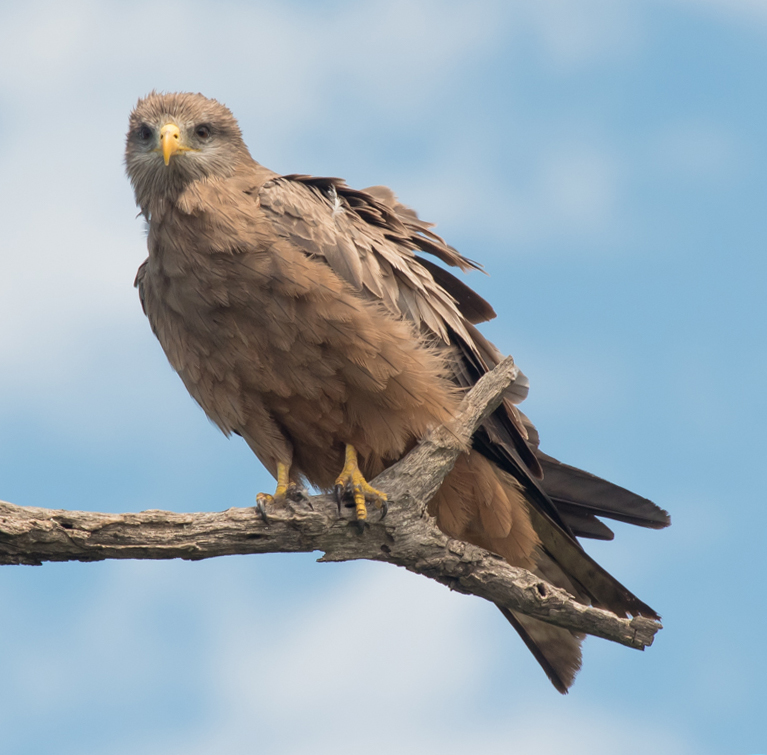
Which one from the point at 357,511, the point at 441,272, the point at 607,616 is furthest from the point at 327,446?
the point at 607,616

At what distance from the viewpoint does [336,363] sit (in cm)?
485

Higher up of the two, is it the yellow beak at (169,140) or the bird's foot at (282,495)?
the yellow beak at (169,140)

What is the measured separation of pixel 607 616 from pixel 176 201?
3.55 metres

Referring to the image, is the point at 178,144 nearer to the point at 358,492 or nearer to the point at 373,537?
the point at 358,492

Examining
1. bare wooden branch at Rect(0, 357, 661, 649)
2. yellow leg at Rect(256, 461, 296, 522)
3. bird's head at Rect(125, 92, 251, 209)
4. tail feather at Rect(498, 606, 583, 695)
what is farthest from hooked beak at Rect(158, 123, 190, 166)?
tail feather at Rect(498, 606, 583, 695)

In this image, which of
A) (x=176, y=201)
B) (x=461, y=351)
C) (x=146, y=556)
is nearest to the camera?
(x=146, y=556)

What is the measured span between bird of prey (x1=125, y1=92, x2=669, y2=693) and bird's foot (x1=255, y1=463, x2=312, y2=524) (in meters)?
0.01

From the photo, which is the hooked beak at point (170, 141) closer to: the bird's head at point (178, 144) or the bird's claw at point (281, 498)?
the bird's head at point (178, 144)

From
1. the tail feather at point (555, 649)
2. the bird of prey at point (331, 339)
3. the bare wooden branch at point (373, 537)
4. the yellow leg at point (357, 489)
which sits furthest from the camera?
the tail feather at point (555, 649)

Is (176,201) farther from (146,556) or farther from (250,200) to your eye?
(146,556)

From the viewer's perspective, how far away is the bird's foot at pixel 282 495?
16.1 feet

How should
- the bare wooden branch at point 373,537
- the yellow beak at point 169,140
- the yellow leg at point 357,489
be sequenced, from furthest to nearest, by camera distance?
the yellow beak at point 169,140, the yellow leg at point 357,489, the bare wooden branch at point 373,537

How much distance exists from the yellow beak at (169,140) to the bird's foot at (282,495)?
196cm

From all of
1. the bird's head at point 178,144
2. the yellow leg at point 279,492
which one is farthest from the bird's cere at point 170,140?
the yellow leg at point 279,492
